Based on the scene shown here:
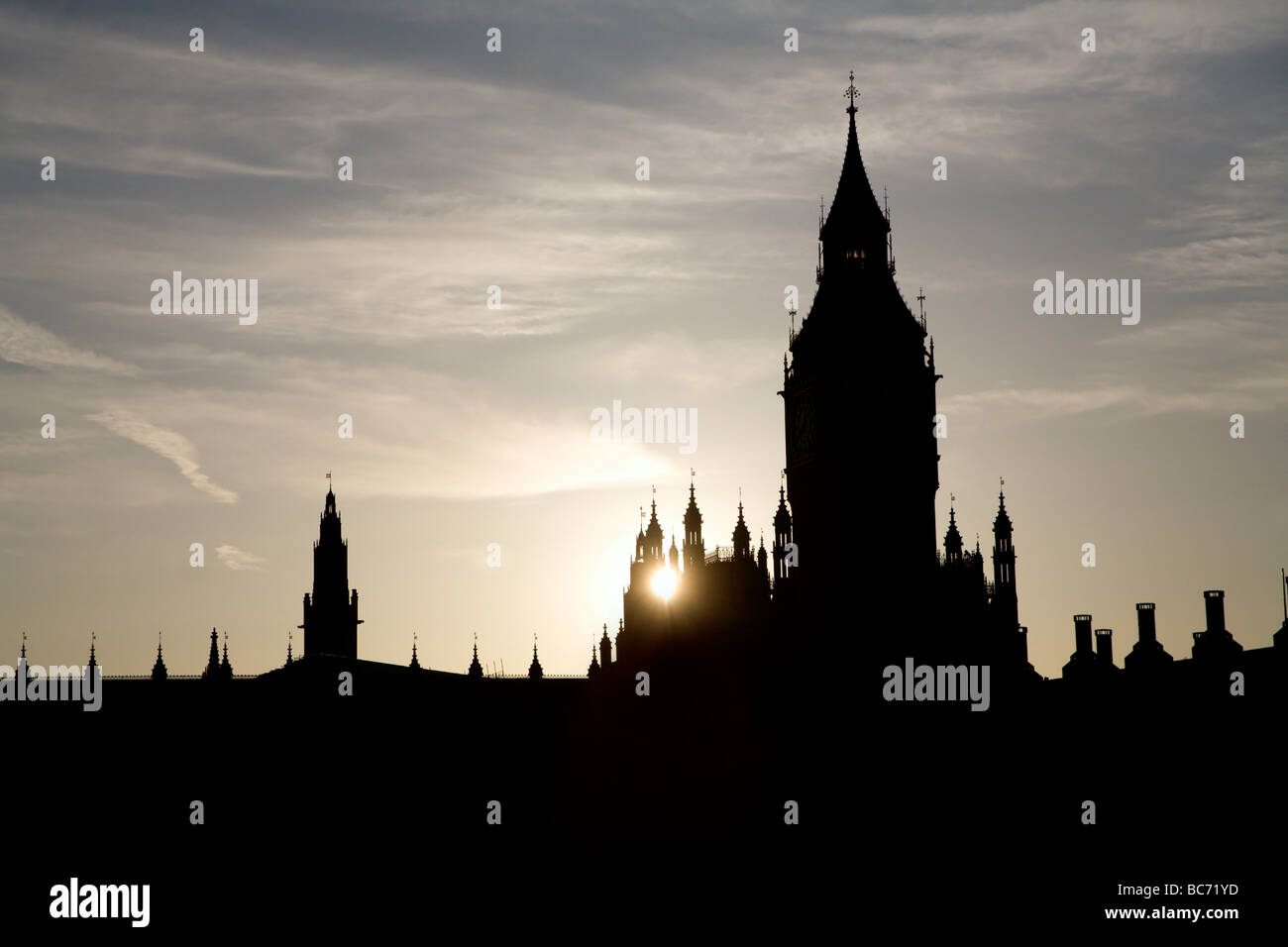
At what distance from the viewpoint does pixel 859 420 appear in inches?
3757

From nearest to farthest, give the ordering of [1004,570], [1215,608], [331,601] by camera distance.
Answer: [1215,608], [1004,570], [331,601]

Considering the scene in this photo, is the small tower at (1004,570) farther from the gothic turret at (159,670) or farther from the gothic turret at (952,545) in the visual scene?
the gothic turret at (159,670)

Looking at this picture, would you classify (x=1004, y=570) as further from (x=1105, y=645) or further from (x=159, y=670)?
(x=159, y=670)

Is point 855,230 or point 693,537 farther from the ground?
point 855,230

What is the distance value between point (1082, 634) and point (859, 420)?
22812 mm

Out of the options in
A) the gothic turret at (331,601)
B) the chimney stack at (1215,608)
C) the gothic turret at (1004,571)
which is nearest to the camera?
the chimney stack at (1215,608)

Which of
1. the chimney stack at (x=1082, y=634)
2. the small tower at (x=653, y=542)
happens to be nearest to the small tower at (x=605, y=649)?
the small tower at (x=653, y=542)

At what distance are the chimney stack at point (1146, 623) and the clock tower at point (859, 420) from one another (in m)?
21.0

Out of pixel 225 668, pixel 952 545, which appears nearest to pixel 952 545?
pixel 952 545

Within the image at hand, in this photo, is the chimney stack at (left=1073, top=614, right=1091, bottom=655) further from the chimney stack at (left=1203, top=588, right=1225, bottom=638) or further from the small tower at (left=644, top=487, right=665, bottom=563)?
the small tower at (left=644, top=487, right=665, bottom=563)

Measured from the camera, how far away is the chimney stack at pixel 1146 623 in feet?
236
